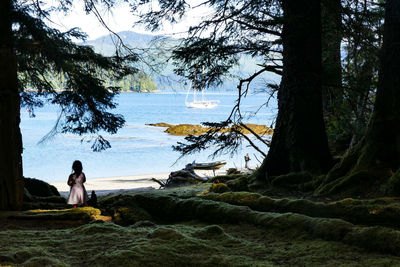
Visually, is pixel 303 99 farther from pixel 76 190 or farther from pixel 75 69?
pixel 75 69

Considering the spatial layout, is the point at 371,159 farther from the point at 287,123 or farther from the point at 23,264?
the point at 23,264

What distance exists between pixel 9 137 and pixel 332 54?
33.3 ft

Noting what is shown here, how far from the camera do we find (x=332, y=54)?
13555 mm

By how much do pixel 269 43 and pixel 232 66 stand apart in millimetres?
1389

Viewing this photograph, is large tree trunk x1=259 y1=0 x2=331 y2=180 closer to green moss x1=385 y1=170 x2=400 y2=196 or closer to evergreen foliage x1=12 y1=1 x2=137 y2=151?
green moss x1=385 y1=170 x2=400 y2=196

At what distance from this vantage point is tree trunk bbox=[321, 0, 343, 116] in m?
9.75

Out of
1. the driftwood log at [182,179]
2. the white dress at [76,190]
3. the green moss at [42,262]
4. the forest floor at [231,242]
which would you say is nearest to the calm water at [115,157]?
the driftwood log at [182,179]

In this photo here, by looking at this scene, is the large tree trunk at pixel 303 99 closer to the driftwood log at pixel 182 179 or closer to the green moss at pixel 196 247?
the green moss at pixel 196 247

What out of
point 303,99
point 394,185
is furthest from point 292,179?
point 394,185

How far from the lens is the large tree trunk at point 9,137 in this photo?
270 inches

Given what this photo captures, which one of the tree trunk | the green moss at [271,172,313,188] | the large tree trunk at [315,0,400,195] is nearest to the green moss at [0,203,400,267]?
the large tree trunk at [315,0,400,195]

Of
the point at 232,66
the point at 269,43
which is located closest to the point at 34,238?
the point at 232,66

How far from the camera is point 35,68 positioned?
10.8m

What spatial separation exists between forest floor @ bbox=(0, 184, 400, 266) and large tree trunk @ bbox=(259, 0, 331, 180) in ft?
11.1
